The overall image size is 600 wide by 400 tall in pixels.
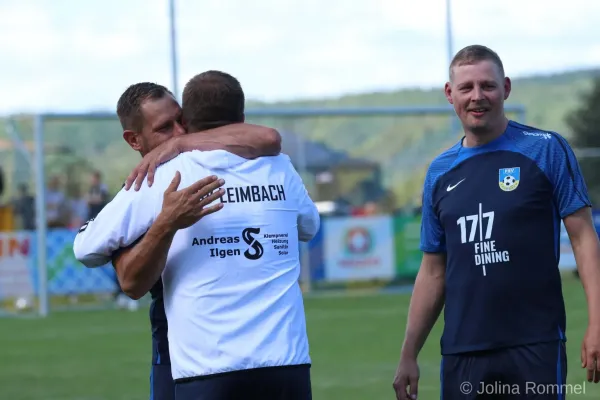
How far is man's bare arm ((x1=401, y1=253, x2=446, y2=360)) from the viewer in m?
5.14

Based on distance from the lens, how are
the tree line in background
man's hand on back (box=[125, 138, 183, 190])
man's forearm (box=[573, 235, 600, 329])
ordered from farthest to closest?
the tree line in background
man's forearm (box=[573, 235, 600, 329])
man's hand on back (box=[125, 138, 183, 190])

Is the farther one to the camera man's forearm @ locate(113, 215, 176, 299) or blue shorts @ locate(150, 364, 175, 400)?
blue shorts @ locate(150, 364, 175, 400)

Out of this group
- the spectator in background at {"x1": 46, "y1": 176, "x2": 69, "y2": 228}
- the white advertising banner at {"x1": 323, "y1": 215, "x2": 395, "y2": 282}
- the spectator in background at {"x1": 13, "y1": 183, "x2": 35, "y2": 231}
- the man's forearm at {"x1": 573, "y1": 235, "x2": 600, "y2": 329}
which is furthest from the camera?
the white advertising banner at {"x1": 323, "y1": 215, "x2": 395, "y2": 282}

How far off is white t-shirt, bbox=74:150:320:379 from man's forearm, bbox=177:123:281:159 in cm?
3

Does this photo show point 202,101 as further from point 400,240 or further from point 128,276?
point 400,240

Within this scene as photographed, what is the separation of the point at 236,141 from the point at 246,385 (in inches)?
33.2

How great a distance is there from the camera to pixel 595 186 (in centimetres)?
4138

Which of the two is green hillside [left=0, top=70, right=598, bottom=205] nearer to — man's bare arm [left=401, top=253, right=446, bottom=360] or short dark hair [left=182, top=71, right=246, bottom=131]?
man's bare arm [left=401, top=253, right=446, bottom=360]

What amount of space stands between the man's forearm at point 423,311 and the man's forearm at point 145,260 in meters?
1.32

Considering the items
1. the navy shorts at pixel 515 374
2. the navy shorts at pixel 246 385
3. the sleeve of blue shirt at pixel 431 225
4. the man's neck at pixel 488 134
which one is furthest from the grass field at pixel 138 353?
the navy shorts at pixel 246 385

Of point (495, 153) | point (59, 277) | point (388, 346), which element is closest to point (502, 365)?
point (495, 153)

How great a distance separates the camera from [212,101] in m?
4.34

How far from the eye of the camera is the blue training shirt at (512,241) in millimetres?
4703

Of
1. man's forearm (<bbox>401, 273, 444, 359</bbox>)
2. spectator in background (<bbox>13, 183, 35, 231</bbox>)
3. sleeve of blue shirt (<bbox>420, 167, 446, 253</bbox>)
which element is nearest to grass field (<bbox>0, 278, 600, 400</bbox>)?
spectator in background (<bbox>13, 183, 35, 231</bbox>)
